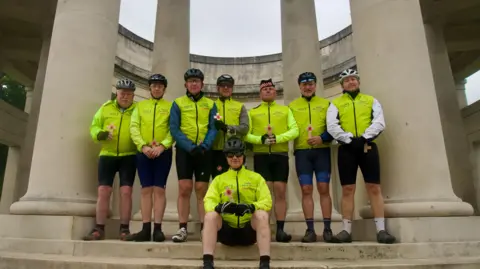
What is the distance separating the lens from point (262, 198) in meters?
7.92

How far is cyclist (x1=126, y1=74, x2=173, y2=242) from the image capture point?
31.9ft

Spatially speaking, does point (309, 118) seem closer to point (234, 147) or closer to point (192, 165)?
point (234, 147)

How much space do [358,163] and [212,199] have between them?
4.21 meters

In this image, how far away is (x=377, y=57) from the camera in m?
10.6

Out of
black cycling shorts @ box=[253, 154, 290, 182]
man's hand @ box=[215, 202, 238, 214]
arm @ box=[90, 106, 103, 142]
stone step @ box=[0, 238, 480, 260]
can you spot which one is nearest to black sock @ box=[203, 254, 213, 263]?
man's hand @ box=[215, 202, 238, 214]

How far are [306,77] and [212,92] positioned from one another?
23.9m

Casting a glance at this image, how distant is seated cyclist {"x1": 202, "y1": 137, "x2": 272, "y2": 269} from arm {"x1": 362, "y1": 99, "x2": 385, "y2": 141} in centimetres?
311

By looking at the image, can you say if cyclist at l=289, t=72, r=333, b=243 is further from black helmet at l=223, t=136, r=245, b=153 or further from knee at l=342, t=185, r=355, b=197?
black helmet at l=223, t=136, r=245, b=153

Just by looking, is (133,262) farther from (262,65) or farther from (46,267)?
(262,65)

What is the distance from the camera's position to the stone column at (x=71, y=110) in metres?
10.0

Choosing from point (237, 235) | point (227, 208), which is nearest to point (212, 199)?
point (227, 208)

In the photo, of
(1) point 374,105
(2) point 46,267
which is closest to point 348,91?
(1) point 374,105

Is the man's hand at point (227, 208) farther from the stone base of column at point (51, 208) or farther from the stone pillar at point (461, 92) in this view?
the stone pillar at point (461, 92)

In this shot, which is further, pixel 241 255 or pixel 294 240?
pixel 294 240
